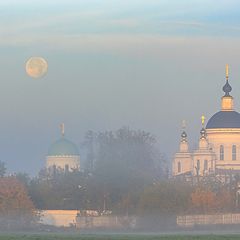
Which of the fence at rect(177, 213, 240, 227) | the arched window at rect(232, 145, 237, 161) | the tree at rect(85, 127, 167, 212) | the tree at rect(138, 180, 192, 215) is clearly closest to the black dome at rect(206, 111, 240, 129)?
the arched window at rect(232, 145, 237, 161)

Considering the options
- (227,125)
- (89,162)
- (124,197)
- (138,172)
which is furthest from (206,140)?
(124,197)

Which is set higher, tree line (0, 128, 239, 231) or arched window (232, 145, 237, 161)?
arched window (232, 145, 237, 161)

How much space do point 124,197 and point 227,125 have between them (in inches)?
2541

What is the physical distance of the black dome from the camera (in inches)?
6206

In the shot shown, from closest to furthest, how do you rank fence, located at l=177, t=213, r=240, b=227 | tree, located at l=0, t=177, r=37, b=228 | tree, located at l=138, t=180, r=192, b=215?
fence, located at l=177, t=213, r=240, b=227 < tree, located at l=0, t=177, r=37, b=228 < tree, located at l=138, t=180, r=192, b=215

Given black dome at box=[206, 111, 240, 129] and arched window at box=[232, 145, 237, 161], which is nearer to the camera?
arched window at box=[232, 145, 237, 161]

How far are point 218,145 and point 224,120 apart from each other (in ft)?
11.1

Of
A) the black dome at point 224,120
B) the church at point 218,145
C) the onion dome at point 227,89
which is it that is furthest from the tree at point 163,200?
the onion dome at point 227,89

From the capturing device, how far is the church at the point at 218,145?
156m

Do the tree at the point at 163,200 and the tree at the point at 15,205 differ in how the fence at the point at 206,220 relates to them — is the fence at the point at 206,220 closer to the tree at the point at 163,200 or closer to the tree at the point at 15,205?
the tree at the point at 163,200

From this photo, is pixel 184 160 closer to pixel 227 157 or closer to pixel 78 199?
pixel 227 157

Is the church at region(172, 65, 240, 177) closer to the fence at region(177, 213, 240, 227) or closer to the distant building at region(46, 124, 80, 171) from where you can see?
the distant building at region(46, 124, 80, 171)

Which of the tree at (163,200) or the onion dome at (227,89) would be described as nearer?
the tree at (163,200)

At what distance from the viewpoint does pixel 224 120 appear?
158m
